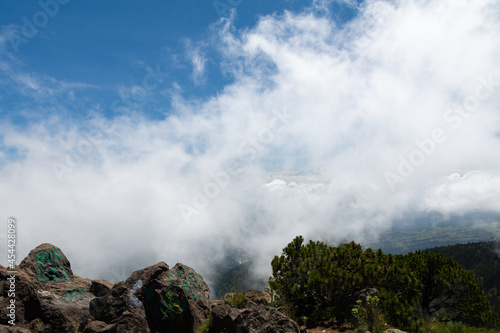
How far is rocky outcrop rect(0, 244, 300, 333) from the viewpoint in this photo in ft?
35.9

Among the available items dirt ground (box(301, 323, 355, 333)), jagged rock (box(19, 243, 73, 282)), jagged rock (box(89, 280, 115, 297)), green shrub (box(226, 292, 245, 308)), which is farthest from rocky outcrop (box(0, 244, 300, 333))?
dirt ground (box(301, 323, 355, 333))

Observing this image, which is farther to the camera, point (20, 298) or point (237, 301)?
point (237, 301)

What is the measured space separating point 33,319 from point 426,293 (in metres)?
28.4

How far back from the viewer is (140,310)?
1207cm

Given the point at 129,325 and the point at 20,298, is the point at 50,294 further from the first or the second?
the point at 129,325

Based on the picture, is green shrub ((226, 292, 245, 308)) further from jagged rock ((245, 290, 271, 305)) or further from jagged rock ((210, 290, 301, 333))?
jagged rock ((245, 290, 271, 305))

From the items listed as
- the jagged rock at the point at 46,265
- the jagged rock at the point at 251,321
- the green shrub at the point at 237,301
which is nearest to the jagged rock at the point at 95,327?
the jagged rock at the point at 251,321

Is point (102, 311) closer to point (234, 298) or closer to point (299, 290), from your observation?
point (234, 298)

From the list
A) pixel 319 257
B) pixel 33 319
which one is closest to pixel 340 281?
pixel 319 257

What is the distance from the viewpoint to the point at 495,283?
634 ft

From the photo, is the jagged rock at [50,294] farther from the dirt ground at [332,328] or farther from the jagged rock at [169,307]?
the dirt ground at [332,328]

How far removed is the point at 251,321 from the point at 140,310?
195 inches

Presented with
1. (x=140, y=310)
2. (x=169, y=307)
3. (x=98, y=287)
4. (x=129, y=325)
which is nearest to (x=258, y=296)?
(x=169, y=307)

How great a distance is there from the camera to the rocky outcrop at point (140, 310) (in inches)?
431
